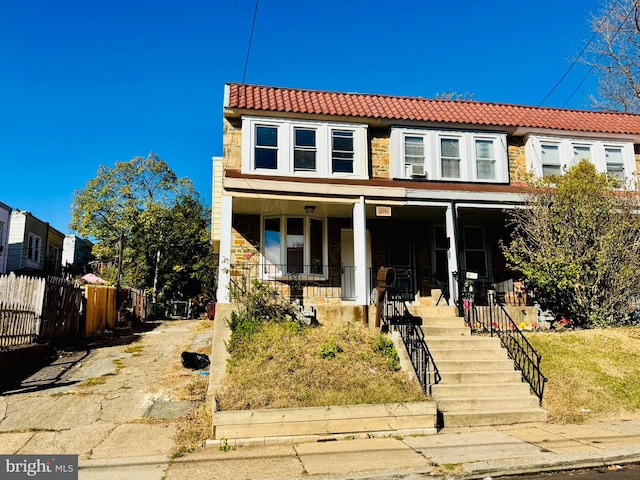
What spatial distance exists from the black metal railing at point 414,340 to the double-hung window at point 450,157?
190 inches

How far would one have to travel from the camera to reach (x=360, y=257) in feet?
38.6

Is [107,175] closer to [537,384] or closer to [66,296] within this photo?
[66,296]

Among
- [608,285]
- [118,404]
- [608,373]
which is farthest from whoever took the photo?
[608,285]

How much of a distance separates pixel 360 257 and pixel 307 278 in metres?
2.41

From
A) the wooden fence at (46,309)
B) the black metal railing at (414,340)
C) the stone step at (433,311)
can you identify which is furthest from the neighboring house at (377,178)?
the wooden fence at (46,309)

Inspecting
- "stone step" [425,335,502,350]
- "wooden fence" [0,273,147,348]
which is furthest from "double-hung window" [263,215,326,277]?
"wooden fence" [0,273,147,348]

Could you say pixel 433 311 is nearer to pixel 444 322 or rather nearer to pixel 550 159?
pixel 444 322

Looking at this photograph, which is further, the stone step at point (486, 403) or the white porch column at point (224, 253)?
the white porch column at point (224, 253)

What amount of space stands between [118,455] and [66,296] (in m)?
9.45

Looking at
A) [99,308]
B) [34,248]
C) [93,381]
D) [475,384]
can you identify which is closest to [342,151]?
[475,384]

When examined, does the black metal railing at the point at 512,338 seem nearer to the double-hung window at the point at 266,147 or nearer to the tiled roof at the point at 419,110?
the tiled roof at the point at 419,110

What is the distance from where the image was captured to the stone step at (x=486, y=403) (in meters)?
7.80

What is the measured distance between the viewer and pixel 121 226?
107ft

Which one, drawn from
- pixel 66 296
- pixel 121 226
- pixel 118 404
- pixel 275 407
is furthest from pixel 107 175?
pixel 275 407
